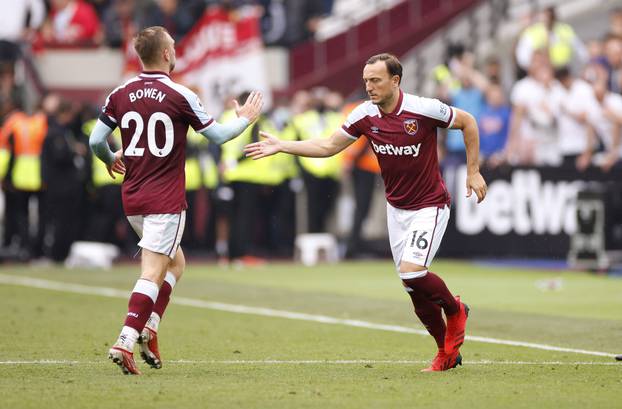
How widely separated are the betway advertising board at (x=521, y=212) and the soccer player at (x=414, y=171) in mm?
11550

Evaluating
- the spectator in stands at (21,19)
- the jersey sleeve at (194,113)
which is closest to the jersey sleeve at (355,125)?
the jersey sleeve at (194,113)

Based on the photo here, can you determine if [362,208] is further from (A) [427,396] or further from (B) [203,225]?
(A) [427,396]

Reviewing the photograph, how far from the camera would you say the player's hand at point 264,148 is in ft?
33.2

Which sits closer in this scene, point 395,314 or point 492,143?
point 395,314

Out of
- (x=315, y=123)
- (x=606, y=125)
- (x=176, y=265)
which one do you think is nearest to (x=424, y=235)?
(x=176, y=265)

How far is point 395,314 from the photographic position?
15.1 m

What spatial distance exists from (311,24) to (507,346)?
19305mm

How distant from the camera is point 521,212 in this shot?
2236 centimetres

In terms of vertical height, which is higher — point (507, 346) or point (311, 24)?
point (311, 24)

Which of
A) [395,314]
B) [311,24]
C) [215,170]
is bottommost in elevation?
[395,314]

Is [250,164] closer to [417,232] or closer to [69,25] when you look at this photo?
[69,25]

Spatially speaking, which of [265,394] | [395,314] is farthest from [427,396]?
[395,314]

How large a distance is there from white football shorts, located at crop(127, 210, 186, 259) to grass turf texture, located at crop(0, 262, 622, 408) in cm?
84

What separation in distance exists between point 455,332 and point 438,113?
1521 mm
